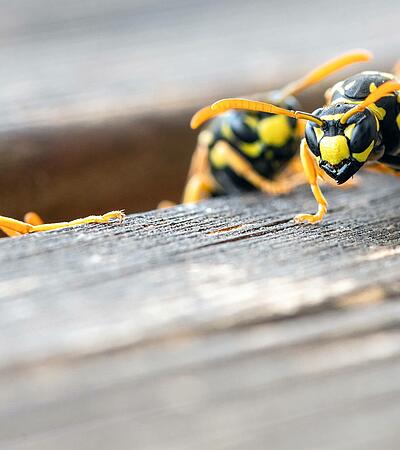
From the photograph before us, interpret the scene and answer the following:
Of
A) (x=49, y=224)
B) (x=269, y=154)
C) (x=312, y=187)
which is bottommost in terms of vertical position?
(x=269, y=154)

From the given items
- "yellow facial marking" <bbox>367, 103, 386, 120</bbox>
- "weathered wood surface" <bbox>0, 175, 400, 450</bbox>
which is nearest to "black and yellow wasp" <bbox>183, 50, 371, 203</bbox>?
"yellow facial marking" <bbox>367, 103, 386, 120</bbox>

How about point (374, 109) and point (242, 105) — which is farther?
point (374, 109)

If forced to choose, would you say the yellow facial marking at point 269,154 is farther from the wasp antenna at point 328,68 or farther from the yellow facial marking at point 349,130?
the yellow facial marking at point 349,130

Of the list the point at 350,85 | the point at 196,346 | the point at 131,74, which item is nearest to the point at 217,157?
the point at 131,74

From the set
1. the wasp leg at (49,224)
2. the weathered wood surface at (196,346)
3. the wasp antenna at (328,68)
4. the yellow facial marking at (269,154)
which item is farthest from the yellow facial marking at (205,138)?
the weathered wood surface at (196,346)

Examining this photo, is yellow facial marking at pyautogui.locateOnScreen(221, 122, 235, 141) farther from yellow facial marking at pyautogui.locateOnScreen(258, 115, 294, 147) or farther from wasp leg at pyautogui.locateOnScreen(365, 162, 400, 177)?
wasp leg at pyautogui.locateOnScreen(365, 162, 400, 177)

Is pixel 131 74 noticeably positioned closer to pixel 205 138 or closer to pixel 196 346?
pixel 205 138
